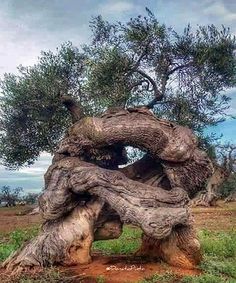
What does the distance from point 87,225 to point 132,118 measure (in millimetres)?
2217

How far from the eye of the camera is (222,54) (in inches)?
920

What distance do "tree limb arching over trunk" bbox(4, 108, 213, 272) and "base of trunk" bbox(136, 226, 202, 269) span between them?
0.06ft

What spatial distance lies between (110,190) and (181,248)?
1892 millimetres

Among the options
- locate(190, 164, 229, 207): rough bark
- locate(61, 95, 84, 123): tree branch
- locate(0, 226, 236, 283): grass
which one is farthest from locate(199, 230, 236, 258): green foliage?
locate(190, 164, 229, 207): rough bark

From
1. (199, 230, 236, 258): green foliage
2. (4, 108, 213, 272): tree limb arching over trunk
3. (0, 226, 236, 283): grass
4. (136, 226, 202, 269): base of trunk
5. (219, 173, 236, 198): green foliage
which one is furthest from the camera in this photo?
(219, 173, 236, 198): green foliage

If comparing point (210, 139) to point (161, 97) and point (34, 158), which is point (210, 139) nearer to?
point (161, 97)

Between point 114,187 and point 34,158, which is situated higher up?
point 34,158

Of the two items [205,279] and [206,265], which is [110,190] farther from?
[206,265]

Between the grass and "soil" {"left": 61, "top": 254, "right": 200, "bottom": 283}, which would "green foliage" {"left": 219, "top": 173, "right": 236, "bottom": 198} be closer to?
the grass

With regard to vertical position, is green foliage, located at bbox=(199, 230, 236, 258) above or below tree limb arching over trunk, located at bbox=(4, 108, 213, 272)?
below

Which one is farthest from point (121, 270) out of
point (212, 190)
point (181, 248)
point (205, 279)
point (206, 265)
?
point (212, 190)

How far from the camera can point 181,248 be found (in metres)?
10.1

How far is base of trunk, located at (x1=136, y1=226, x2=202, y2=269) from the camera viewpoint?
398 inches

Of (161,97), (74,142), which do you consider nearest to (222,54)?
(161,97)
